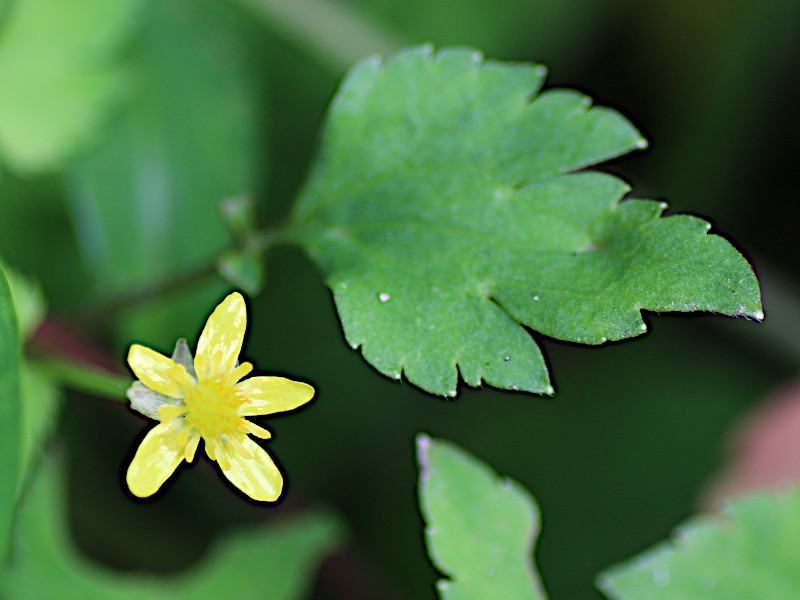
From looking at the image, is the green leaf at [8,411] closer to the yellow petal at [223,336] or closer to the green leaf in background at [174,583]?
the yellow petal at [223,336]

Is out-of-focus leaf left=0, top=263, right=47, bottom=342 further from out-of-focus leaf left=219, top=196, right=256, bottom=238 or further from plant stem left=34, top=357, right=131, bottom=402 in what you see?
out-of-focus leaf left=219, top=196, right=256, bottom=238

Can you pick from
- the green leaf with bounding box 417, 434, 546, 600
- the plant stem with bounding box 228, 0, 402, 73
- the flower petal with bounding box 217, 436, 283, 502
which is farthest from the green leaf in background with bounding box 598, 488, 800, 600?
the plant stem with bounding box 228, 0, 402, 73

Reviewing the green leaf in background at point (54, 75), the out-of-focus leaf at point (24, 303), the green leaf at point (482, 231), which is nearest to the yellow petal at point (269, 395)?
the green leaf at point (482, 231)

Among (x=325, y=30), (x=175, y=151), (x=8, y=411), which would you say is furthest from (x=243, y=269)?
(x=325, y=30)

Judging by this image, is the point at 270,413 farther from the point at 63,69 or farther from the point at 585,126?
the point at 63,69

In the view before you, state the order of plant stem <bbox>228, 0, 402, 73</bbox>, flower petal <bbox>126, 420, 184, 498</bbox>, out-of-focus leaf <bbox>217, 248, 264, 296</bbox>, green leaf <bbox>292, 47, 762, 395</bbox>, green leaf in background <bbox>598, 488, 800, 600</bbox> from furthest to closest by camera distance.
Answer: plant stem <bbox>228, 0, 402, 73</bbox>
green leaf in background <bbox>598, 488, 800, 600</bbox>
out-of-focus leaf <bbox>217, 248, 264, 296</bbox>
green leaf <bbox>292, 47, 762, 395</bbox>
flower petal <bbox>126, 420, 184, 498</bbox>

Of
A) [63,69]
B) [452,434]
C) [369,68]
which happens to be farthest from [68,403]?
[369,68]

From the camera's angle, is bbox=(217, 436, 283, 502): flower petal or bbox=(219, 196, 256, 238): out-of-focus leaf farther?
bbox=(219, 196, 256, 238): out-of-focus leaf
